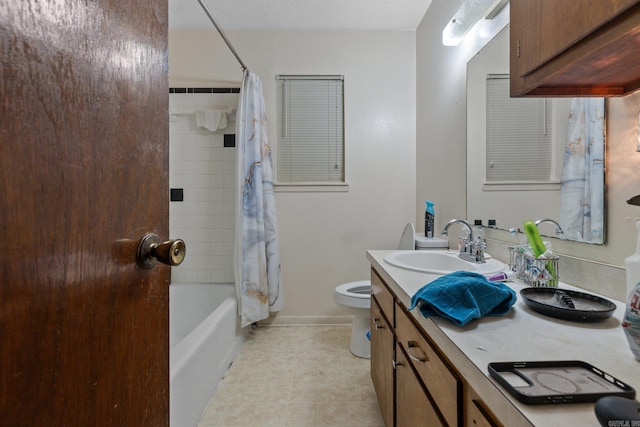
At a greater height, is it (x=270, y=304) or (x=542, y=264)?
(x=542, y=264)

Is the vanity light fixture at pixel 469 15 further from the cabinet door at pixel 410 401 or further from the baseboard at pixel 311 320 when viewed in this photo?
the baseboard at pixel 311 320

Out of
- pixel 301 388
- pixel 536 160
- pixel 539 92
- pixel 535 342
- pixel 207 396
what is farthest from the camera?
pixel 301 388

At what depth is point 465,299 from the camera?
705 millimetres

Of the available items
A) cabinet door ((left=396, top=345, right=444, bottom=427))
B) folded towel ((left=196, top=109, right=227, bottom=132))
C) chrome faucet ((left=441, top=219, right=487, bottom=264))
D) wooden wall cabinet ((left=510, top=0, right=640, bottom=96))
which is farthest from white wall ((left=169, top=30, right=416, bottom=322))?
wooden wall cabinet ((left=510, top=0, right=640, bottom=96))

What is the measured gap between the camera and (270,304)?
2357 millimetres

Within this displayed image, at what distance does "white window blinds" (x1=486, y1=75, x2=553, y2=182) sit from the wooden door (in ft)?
4.30

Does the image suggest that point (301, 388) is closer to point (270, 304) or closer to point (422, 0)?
point (270, 304)

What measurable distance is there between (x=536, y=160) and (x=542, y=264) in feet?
1.47

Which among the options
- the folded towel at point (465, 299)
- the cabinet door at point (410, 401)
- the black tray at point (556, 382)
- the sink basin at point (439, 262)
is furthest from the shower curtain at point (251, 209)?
the black tray at point (556, 382)

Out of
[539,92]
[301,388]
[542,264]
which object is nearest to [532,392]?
[542,264]

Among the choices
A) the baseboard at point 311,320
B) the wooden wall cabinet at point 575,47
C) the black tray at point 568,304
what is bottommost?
the baseboard at point 311,320

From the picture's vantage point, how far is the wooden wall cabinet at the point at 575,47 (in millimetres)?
562

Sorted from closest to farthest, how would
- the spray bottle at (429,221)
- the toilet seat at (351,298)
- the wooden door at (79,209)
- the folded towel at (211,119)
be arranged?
the wooden door at (79,209) → the toilet seat at (351,298) → the spray bottle at (429,221) → the folded towel at (211,119)

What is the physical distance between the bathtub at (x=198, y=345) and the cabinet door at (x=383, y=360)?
0.87m
